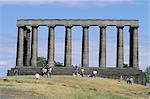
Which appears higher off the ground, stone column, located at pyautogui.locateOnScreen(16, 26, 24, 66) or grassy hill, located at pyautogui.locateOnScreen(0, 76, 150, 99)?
stone column, located at pyautogui.locateOnScreen(16, 26, 24, 66)

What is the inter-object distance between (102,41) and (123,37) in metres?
4.56

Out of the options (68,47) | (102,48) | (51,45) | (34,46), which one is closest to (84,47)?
(68,47)

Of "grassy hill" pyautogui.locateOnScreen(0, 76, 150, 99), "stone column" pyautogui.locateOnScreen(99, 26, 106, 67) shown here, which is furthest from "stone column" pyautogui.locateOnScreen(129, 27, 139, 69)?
"grassy hill" pyautogui.locateOnScreen(0, 76, 150, 99)

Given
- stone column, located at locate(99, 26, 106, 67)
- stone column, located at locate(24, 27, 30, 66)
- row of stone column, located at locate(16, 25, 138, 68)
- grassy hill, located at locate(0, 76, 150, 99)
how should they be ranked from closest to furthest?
grassy hill, located at locate(0, 76, 150, 99) < stone column, located at locate(99, 26, 106, 67) < row of stone column, located at locate(16, 25, 138, 68) < stone column, located at locate(24, 27, 30, 66)

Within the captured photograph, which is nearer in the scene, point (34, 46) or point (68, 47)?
point (68, 47)

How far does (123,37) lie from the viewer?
115 meters

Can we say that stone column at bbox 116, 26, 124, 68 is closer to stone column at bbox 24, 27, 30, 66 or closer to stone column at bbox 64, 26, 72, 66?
stone column at bbox 64, 26, 72, 66

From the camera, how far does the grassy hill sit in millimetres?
52566

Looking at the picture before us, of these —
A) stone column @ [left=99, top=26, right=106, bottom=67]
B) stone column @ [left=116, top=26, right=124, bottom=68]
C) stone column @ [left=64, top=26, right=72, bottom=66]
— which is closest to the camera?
stone column @ [left=99, top=26, right=106, bottom=67]

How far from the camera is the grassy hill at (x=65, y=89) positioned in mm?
52566

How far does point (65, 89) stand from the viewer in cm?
6394

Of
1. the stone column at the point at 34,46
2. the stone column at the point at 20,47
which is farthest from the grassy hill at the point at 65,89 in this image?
the stone column at the point at 20,47

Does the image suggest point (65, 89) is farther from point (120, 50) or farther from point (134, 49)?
point (134, 49)

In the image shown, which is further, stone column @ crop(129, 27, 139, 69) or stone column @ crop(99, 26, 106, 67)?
stone column @ crop(129, 27, 139, 69)
